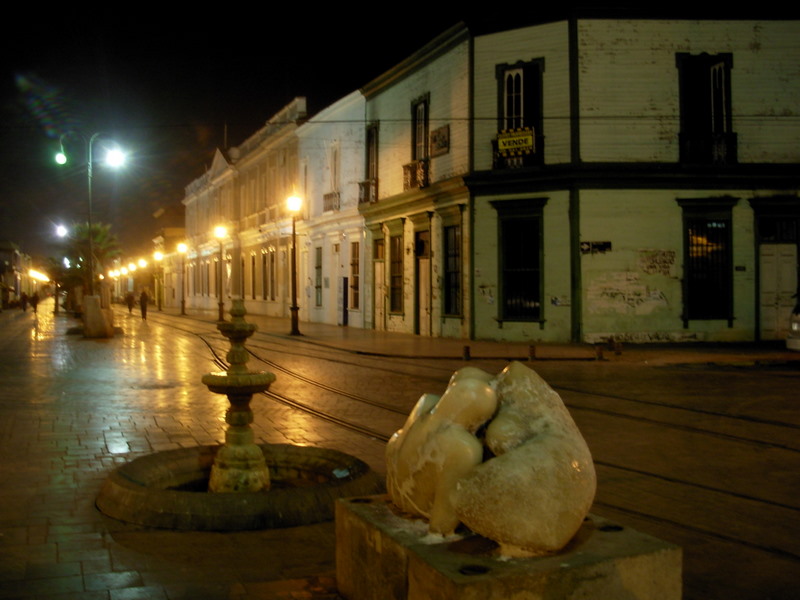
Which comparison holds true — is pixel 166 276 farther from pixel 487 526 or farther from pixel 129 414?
pixel 487 526

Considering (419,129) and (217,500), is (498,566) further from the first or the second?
(419,129)

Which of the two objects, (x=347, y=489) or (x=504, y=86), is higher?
(x=504, y=86)

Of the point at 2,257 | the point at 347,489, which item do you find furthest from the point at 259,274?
the point at 2,257

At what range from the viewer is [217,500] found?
5613 millimetres

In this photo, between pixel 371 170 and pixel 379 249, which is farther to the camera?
pixel 371 170

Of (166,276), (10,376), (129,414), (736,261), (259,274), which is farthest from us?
(166,276)

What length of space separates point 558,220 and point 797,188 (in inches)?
265

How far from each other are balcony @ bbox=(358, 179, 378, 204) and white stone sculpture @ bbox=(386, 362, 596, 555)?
28229 millimetres

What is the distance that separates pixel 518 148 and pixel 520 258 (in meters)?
3.18

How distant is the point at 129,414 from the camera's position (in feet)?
36.4

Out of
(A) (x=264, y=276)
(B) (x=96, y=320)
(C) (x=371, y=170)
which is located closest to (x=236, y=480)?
(B) (x=96, y=320)

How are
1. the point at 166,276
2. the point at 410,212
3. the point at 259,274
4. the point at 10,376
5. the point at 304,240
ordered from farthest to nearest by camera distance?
the point at 166,276, the point at 259,274, the point at 304,240, the point at 410,212, the point at 10,376

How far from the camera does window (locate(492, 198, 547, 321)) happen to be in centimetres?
2352

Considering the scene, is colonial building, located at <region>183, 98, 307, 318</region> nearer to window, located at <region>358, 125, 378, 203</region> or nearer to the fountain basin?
window, located at <region>358, 125, 378, 203</region>
